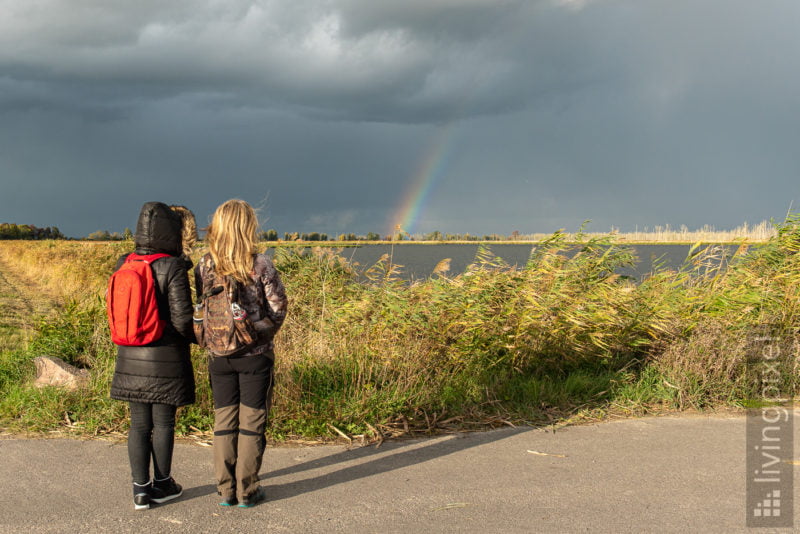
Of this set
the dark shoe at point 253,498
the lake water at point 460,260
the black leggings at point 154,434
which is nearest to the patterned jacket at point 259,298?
the black leggings at point 154,434

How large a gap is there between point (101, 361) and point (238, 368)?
10.6 ft

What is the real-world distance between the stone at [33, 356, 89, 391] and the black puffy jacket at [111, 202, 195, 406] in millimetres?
2492

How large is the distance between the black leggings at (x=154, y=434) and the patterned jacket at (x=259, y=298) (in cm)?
74

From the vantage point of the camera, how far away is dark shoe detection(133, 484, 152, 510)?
371cm

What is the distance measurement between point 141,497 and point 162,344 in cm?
100

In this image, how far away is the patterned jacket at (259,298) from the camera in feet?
12.4

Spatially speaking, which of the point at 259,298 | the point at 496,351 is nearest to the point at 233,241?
the point at 259,298

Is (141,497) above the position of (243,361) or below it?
below

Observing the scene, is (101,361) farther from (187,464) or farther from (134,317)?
(134,317)

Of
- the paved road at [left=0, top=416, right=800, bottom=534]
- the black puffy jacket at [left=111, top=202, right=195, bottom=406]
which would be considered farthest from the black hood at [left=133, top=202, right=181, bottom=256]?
the paved road at [left=0, top=416, right=800, bottom=534]

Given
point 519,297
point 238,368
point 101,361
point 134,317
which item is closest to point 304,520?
point 238,368

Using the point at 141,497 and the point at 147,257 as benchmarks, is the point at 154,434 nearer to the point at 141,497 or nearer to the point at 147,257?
the point at 141,497

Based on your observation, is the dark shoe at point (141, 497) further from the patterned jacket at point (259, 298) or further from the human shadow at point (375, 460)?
the patterned jacket at point (259, 298)

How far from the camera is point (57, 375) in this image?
6.05 m
